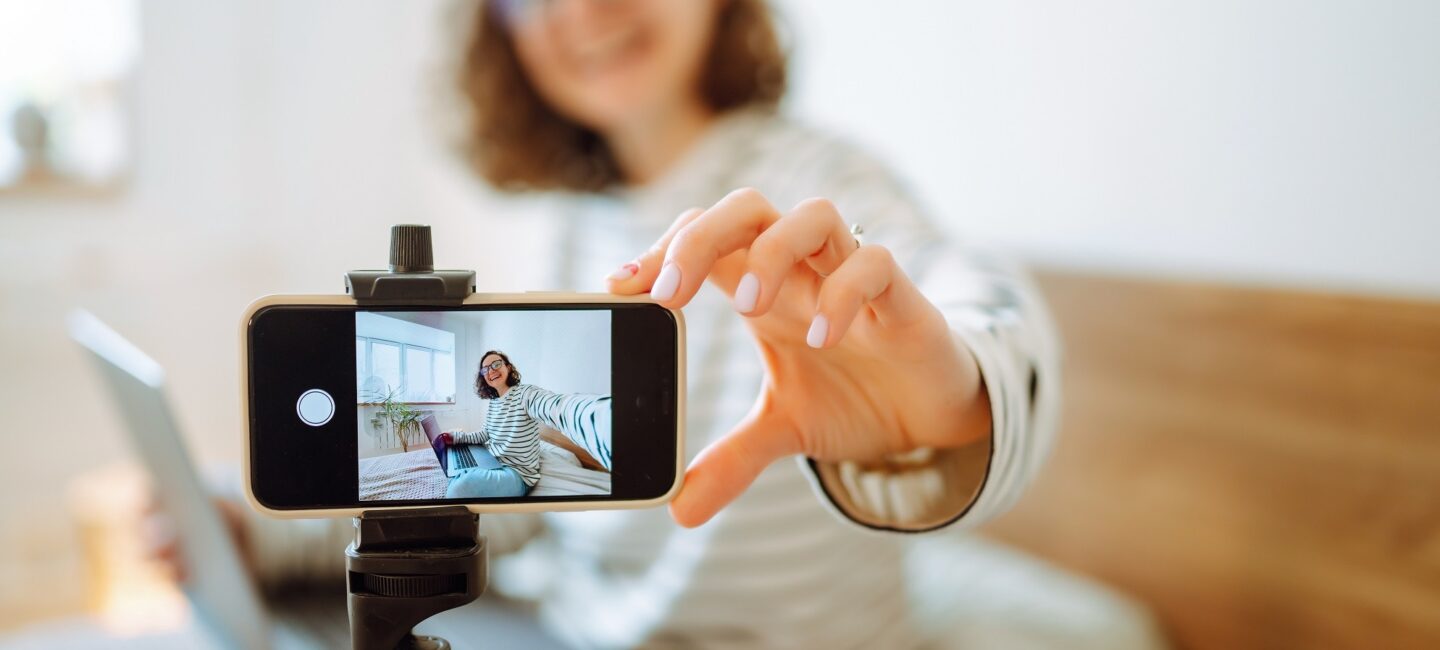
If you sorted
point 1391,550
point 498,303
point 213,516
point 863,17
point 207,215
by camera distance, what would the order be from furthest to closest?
point 207,215 → point 863,17 → point 1391,550 → point 213,516 → point 498,303

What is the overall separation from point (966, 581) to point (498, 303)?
0.76 meters

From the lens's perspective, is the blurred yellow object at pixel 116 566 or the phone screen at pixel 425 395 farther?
the blurred yellow object at pixel 116 566

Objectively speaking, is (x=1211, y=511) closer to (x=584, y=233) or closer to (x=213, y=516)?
(x=584, y=233)

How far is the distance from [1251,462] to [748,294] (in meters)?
0.72

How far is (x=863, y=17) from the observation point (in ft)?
4.38

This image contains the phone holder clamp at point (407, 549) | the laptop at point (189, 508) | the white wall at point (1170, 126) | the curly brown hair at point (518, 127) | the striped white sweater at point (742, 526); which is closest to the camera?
the phone holder clamp at point (407, 549)

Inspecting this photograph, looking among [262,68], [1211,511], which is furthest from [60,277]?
[1211,511]

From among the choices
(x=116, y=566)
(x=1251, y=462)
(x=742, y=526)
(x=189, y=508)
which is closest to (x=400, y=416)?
(x=189, y=508)

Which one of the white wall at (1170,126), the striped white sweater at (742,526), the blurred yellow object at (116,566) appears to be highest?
the white wall at (1170,126)

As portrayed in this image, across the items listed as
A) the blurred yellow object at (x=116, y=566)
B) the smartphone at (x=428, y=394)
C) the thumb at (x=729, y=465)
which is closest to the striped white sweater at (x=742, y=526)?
the thumb at (x=729, y=465)

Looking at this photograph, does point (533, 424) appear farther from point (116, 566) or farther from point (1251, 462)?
point (116, 566)

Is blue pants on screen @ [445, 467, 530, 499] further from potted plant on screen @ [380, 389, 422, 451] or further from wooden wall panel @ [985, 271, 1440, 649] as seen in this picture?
wooden wall panel @ [985, 271, 1440, 649]

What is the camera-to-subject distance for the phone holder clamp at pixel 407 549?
36cm

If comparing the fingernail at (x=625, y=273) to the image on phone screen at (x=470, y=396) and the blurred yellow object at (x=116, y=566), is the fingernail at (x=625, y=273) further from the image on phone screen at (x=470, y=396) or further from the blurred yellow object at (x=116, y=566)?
the blurred yellow object at (x=116, y=566)
